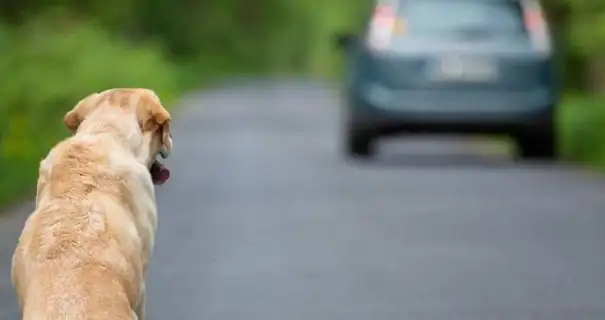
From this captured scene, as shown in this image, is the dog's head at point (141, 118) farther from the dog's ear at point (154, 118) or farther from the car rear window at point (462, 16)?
the car rear window at point (462, 16)

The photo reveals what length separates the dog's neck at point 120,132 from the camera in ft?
20.7

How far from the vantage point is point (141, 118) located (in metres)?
6.48

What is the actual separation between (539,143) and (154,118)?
11.5m

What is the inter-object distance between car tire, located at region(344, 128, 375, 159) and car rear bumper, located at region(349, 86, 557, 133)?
497mm

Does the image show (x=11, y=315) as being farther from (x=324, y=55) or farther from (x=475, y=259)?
(x=324, y=55)

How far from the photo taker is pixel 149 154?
6.46 meters

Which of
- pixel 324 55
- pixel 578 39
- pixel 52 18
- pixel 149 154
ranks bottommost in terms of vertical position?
pixel 324 55

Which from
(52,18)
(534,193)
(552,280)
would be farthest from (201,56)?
(552,280)

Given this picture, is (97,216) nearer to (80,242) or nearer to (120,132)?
(80,242)

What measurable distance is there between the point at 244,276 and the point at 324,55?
94.1 m

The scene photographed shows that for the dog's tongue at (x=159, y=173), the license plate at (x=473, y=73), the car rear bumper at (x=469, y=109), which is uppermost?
the dog's tongue at (x=159, y=173)

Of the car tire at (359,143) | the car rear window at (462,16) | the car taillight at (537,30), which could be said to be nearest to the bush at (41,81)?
the car tire at (359,143)

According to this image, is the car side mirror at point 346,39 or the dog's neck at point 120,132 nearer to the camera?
the dog's neck at point 120,132

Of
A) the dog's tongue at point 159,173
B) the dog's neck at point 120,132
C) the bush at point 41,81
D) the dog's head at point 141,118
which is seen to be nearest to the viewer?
the dog's neck at point 120,132
